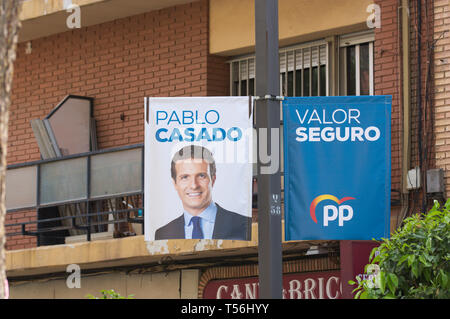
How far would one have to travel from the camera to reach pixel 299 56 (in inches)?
583

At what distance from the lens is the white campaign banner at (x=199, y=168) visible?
1045 cm

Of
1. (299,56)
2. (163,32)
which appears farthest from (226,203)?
(163,32)

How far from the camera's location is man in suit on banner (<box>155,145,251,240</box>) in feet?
34.0

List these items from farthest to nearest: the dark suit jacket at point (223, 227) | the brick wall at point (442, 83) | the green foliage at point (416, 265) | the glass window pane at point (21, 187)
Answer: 1. the glass window pane at point (21, 187)
2. the brick wall at point (442, 83)
3. the dark suit jacket at point (223, 227)
4. the green foliage at point (416, 265)

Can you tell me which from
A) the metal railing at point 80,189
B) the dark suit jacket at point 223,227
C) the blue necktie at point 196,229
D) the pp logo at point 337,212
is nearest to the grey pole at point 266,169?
the dark suit jacket at point 223,227

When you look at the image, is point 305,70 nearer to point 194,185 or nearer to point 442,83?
point 442,83

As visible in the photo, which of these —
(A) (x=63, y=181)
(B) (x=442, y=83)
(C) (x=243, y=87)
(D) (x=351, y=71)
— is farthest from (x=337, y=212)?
(A) (x=63, y=181)

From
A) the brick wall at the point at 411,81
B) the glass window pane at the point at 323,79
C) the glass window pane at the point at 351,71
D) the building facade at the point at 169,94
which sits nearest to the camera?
the brick wall at the point at 411,81

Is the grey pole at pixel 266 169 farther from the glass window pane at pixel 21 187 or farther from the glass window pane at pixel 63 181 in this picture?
the glass window pane at pixel 21 187

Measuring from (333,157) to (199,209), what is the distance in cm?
162

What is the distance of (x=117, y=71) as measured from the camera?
1669cm

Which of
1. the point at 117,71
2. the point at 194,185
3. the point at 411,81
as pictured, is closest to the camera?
the point at 194,185

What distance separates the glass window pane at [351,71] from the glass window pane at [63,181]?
3.98 meters

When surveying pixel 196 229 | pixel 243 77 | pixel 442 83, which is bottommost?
pixel 196 229
